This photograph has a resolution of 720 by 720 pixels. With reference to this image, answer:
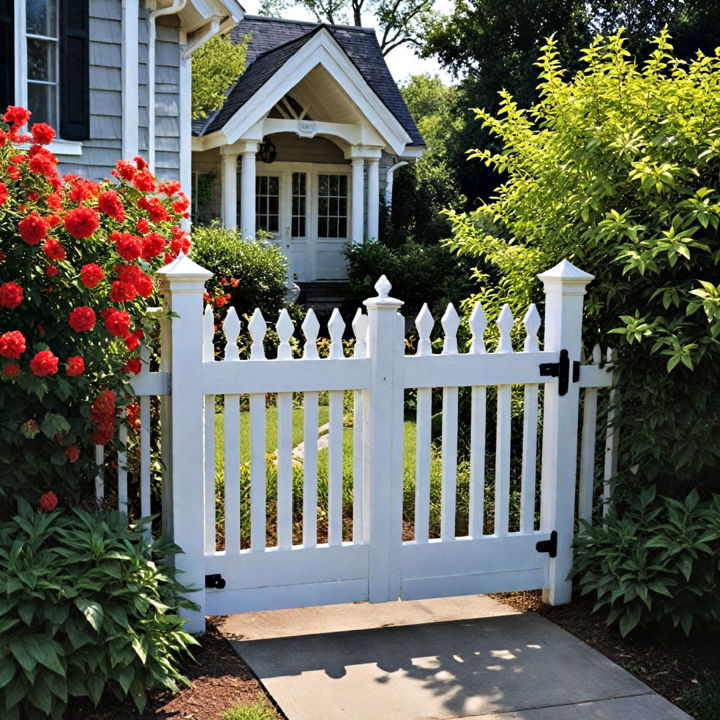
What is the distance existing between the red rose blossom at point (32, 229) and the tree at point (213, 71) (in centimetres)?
1111

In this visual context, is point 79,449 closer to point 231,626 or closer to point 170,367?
point 170,367

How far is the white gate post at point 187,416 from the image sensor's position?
3.94m

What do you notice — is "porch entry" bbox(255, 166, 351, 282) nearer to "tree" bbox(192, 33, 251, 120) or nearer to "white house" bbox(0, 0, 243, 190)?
"tree" bbox(192, 33, 251, 120)

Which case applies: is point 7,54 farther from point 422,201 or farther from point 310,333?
point 422,201

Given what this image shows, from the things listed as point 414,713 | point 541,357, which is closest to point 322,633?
point 414,713

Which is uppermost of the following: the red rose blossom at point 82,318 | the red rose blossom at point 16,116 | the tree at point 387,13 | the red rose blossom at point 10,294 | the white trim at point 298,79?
the tree at point 387,13

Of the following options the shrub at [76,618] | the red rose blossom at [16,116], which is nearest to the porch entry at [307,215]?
the red rose blossom at [16,116]

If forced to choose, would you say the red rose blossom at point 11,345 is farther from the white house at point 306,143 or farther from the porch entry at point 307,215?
the porch entry at point 307,215

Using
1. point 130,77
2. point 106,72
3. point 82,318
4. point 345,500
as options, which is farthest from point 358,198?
point 82,318

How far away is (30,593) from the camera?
10.5ft

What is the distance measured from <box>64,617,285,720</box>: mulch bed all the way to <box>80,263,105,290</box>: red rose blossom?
151cm

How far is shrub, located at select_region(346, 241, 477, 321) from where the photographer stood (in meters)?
14.4

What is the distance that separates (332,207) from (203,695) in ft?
48.7

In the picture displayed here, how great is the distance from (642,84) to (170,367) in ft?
8.42
